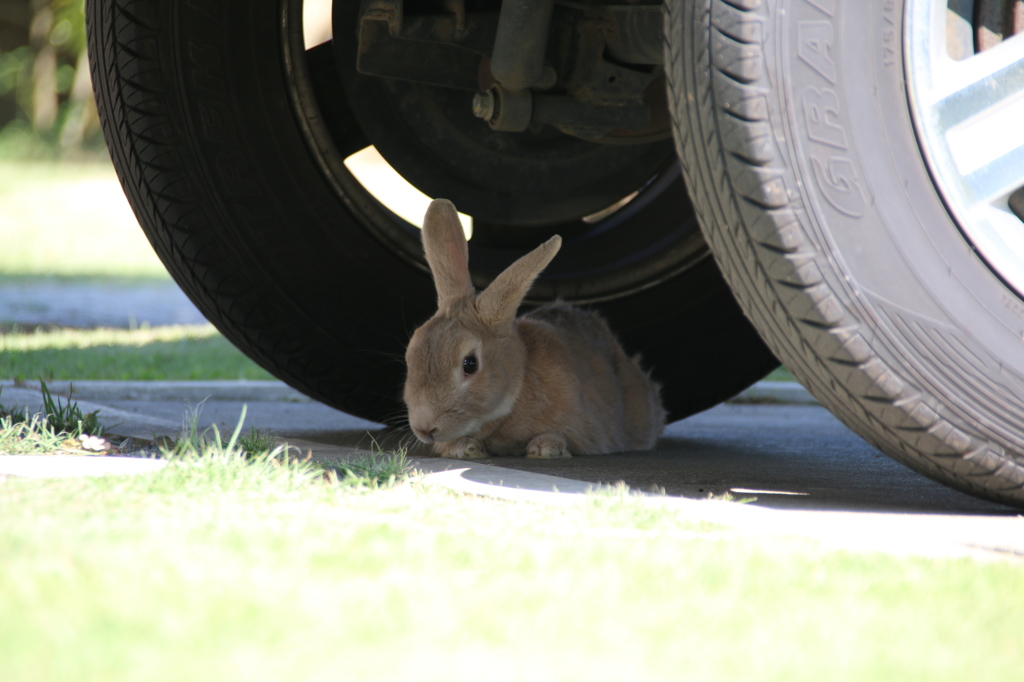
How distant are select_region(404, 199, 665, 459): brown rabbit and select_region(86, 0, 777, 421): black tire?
21cm

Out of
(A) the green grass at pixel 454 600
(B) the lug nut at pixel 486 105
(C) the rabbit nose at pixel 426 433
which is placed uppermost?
(B) the lug nut at pixel 486 105

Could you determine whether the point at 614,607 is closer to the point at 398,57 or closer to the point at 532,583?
the point at 532,583

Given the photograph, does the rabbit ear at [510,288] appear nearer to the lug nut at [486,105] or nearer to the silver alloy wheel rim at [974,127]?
the lug nut at [486,105]

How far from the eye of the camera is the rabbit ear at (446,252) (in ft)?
11.4

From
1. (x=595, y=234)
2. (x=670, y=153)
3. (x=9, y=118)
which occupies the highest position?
(x=9, y=118)

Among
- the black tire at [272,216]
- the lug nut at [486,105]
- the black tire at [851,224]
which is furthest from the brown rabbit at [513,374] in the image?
the black tire at [851,224]

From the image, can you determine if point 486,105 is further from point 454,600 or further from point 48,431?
point 454,600

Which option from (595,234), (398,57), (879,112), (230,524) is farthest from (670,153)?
(230,524)

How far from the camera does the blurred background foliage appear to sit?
20219 millimetres

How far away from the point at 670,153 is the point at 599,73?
26.7 inches

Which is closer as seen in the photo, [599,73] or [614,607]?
[614,607]

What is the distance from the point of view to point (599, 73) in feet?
11.2

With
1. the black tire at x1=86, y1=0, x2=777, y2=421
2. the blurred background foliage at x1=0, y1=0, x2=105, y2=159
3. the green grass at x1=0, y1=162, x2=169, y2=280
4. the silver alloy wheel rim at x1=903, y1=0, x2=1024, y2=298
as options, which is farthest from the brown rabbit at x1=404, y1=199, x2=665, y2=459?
the blurred background foliage at x1=0, y1=0, x2=105, y2=159

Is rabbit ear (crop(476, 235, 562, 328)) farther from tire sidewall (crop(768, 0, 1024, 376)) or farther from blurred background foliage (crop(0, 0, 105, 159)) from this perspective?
blurred background foliage (crop(0, 0, 105, 159))
